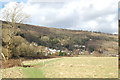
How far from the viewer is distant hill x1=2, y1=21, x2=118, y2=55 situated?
27062 mm

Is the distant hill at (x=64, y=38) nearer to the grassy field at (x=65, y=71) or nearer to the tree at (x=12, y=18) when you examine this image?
the tree at (x=12, y=18)

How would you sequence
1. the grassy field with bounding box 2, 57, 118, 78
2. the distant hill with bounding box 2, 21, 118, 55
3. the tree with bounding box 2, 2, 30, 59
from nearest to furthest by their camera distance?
the grassy field with bounding box 2, 57, 118, 78 < the tree with bounding box 2, 2, 30, 59 < the distant hill with bounding box 2, 21, 118, 55

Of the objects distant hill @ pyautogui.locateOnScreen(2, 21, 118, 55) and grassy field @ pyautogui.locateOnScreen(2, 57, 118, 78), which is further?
distant hill @ pyautogui.locateOnScreen(2, 21, 118, 55)

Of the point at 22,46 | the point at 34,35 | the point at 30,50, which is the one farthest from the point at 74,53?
the point at 22,46

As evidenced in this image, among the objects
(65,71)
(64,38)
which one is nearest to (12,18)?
(65,71)

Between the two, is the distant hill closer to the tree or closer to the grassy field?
the tree

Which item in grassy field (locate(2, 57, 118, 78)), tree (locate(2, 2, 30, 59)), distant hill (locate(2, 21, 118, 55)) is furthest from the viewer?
distant hill (locate(2, 21, 118, 55))

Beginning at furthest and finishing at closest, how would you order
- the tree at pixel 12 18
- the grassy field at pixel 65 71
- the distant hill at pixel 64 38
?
the distant hill at pixel 64 38
the tree at pixel 12 18
the grassy field at pixel 65 71

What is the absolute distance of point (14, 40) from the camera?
18.0 metres

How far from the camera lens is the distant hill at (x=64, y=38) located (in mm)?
27062

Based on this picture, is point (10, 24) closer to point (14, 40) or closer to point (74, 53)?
point (14, 40)

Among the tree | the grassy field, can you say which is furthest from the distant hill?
the grassy field

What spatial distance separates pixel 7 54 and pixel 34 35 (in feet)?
42.8

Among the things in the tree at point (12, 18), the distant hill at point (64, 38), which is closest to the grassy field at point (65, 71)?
the tree at point (12, 18)
